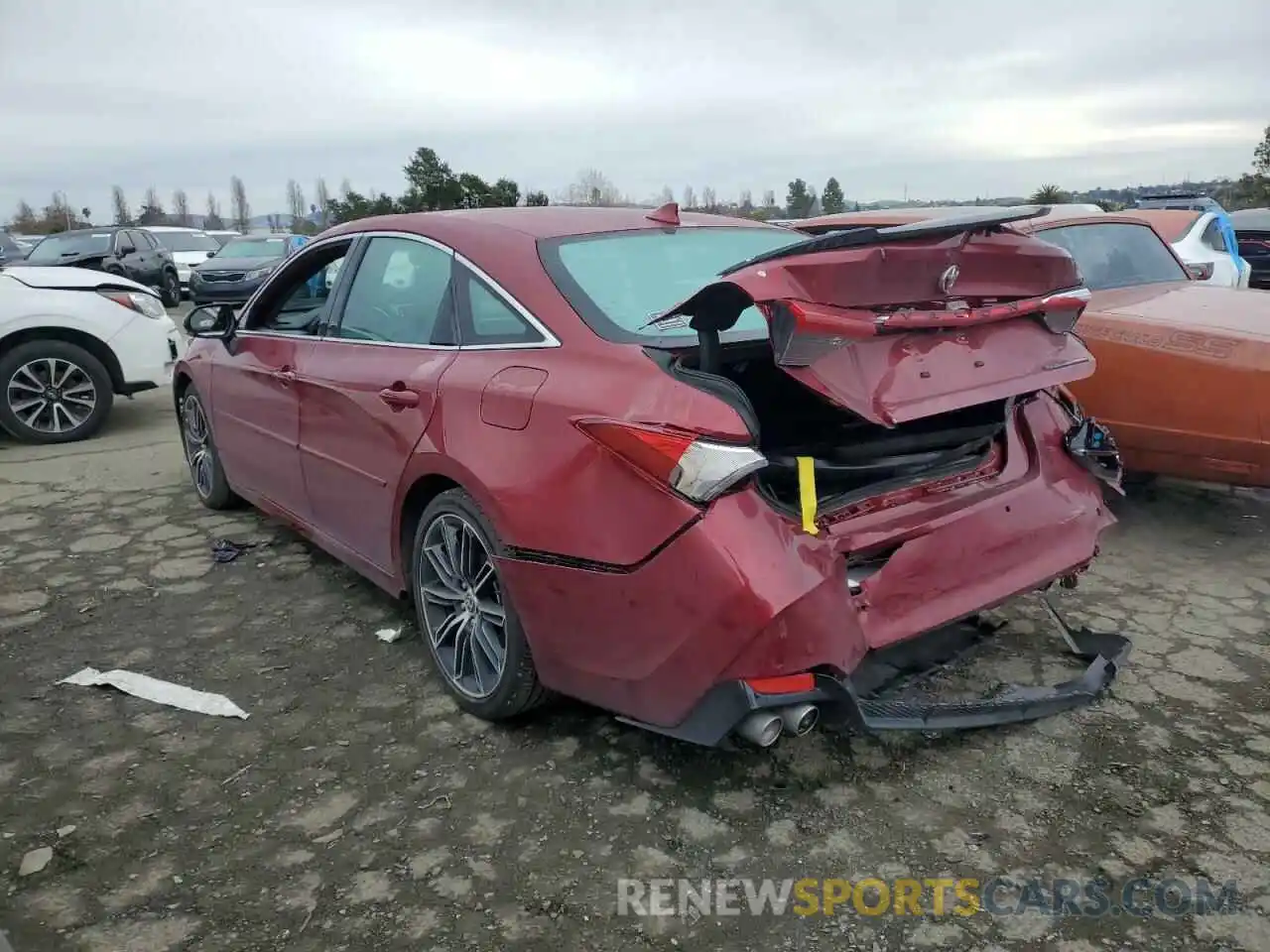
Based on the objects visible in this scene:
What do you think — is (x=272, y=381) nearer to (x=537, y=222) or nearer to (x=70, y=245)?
(x=537, y=222)

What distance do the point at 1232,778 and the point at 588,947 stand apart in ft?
6.19

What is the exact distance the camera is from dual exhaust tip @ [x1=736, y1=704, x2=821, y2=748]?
2.40 m

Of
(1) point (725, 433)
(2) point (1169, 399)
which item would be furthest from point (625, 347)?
(2) point (1169, 399)

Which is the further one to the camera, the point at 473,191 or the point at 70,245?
the point at 473,191

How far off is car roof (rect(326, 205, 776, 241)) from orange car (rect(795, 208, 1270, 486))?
1624 mm

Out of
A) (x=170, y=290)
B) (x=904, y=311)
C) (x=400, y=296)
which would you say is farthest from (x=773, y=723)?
(x=170, y=290)

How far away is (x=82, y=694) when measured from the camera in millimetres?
3400

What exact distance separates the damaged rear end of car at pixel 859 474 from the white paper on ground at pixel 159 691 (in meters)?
1.57

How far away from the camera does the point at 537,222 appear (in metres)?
3.37

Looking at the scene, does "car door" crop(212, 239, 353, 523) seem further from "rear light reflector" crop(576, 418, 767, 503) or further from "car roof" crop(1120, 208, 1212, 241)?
"car roof" crop(1120, 208, 1212, 241)

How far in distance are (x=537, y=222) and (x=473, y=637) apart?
1.42 m

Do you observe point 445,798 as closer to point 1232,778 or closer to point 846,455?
point 846,455

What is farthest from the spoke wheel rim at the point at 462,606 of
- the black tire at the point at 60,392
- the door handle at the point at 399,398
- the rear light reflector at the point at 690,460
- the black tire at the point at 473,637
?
the black tire at the point at 60,392

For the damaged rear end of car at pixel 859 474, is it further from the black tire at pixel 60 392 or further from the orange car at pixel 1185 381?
the black tire at pixel 60 392
